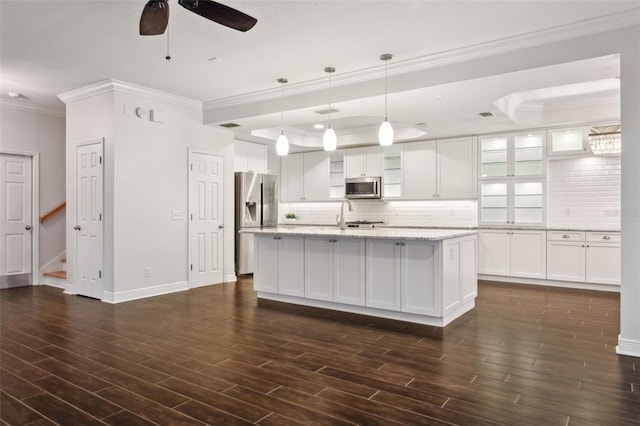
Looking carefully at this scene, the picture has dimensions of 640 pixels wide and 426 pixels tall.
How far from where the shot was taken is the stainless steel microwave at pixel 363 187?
807 centimetres

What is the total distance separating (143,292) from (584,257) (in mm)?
6233

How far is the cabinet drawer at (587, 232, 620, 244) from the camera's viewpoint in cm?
595

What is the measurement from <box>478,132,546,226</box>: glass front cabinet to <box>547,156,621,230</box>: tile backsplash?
215 millimetres

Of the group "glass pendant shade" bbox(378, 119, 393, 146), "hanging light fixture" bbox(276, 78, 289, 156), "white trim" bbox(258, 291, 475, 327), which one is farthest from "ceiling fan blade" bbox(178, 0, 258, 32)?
"white trim" bbox(258, 291, 475, 327)

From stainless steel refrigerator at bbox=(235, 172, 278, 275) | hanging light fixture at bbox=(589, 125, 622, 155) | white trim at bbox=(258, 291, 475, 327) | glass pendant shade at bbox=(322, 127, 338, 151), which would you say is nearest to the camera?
white trim at bbox=(258, 291, 475, 327)

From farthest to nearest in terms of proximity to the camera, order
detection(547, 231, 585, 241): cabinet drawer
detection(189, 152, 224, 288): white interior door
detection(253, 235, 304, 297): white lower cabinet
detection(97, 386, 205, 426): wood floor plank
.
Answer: detection(189, 152, 224, 288): white interior door
detection(547, 231, 585, 241): cabinet drawer
detection(253, 235, 304, 297): white lower cabinet
detection(97, 386, 205, 426): wood floor plank

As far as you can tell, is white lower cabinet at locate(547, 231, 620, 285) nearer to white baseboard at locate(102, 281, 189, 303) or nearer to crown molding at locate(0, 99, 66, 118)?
white baseboard at locate(102, 281, 189, 303)

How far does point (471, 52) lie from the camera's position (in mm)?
4219

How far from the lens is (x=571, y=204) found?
666cm

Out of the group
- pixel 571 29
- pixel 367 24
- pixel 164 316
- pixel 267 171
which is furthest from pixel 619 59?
pixel 267 171

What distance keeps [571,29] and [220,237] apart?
5.25 metres

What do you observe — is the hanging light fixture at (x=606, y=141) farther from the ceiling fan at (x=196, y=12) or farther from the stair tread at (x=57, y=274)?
the stair tread at (x=57, y=274)

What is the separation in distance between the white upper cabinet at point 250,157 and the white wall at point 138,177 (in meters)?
1.35

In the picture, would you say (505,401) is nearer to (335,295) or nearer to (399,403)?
(399,403)
